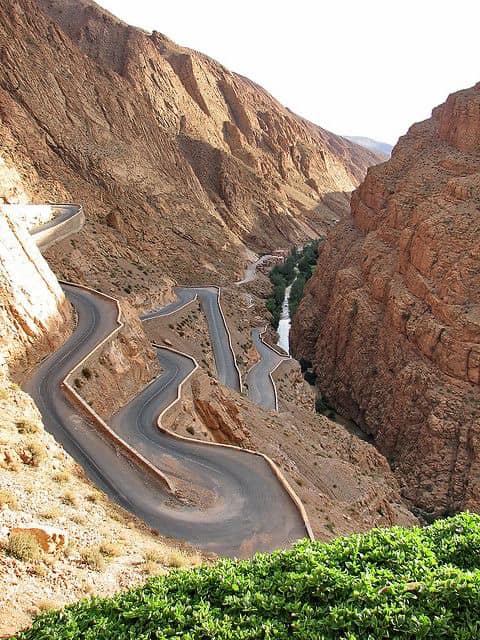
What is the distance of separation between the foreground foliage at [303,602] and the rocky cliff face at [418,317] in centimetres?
1881

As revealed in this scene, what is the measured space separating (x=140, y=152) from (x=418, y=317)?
125ft

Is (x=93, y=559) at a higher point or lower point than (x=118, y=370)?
higher

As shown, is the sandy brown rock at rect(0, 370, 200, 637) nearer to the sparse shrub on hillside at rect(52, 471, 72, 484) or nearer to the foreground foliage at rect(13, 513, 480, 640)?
the sparse shrub on hillside at rect(52, 471, 72, 484)

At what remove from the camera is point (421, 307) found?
31766mm

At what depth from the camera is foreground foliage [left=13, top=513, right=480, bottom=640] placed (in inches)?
217

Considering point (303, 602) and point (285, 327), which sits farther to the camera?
point (285, 327)

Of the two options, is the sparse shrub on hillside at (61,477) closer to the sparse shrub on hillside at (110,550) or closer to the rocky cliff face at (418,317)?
the sparse shrub on hillside at (110,550)

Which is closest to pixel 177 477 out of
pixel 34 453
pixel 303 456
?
pixel 34 453

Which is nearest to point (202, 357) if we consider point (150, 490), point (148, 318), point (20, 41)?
point (148, 318)

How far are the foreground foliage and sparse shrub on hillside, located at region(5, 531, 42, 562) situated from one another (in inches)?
45.6

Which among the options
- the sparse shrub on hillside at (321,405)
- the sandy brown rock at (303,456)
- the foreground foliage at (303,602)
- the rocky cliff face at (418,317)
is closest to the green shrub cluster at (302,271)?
the rocky cliff face at (418,317)

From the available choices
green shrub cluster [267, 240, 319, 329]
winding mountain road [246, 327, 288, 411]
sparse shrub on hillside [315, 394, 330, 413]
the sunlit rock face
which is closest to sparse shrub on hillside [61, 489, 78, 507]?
the sunlit rock face

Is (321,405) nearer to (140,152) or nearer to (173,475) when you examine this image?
(173,475)

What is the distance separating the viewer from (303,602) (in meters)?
6.04
